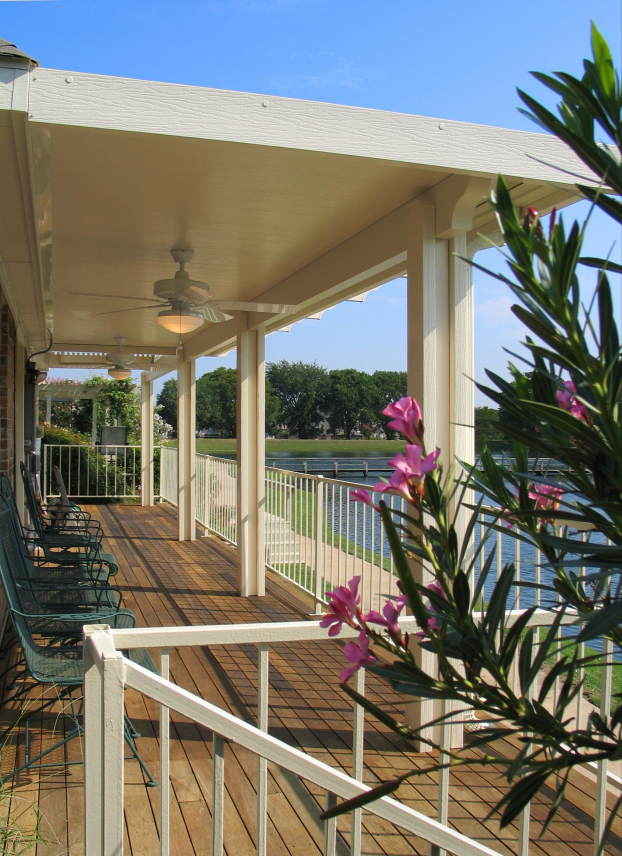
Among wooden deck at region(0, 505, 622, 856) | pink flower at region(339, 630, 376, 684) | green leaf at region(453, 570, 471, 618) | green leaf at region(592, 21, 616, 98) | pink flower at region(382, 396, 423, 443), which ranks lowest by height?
wooden deck at region(0, 505, 622, 856)

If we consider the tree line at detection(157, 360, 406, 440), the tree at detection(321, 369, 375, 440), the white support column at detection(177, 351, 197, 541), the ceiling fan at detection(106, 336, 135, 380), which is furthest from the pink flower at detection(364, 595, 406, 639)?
the tree at detection(321, 369, 375, 440)

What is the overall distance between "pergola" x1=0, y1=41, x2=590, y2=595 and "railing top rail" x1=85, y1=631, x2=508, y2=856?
3.52 feet

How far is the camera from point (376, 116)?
2.45 meters

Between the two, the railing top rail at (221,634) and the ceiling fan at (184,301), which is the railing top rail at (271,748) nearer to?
the railing top rail at (221,634)

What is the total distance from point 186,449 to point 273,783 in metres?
6.86

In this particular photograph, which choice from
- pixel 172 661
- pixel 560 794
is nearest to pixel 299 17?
pixel 172 661

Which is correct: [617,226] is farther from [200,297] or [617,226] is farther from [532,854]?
[200,297]

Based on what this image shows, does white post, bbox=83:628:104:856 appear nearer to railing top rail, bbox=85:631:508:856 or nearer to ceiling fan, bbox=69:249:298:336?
railing top rail, bbox=85:631:508:856

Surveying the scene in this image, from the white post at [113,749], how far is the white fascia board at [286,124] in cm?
163

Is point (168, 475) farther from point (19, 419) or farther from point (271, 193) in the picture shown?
point (271, 193)

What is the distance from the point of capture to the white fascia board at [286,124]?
2139 millimetres

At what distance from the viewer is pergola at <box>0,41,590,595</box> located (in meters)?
2.23

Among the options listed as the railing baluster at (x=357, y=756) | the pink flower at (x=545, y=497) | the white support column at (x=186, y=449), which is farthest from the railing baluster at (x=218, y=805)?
the white support column at (x=186, y=449)

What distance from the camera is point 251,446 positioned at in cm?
619
